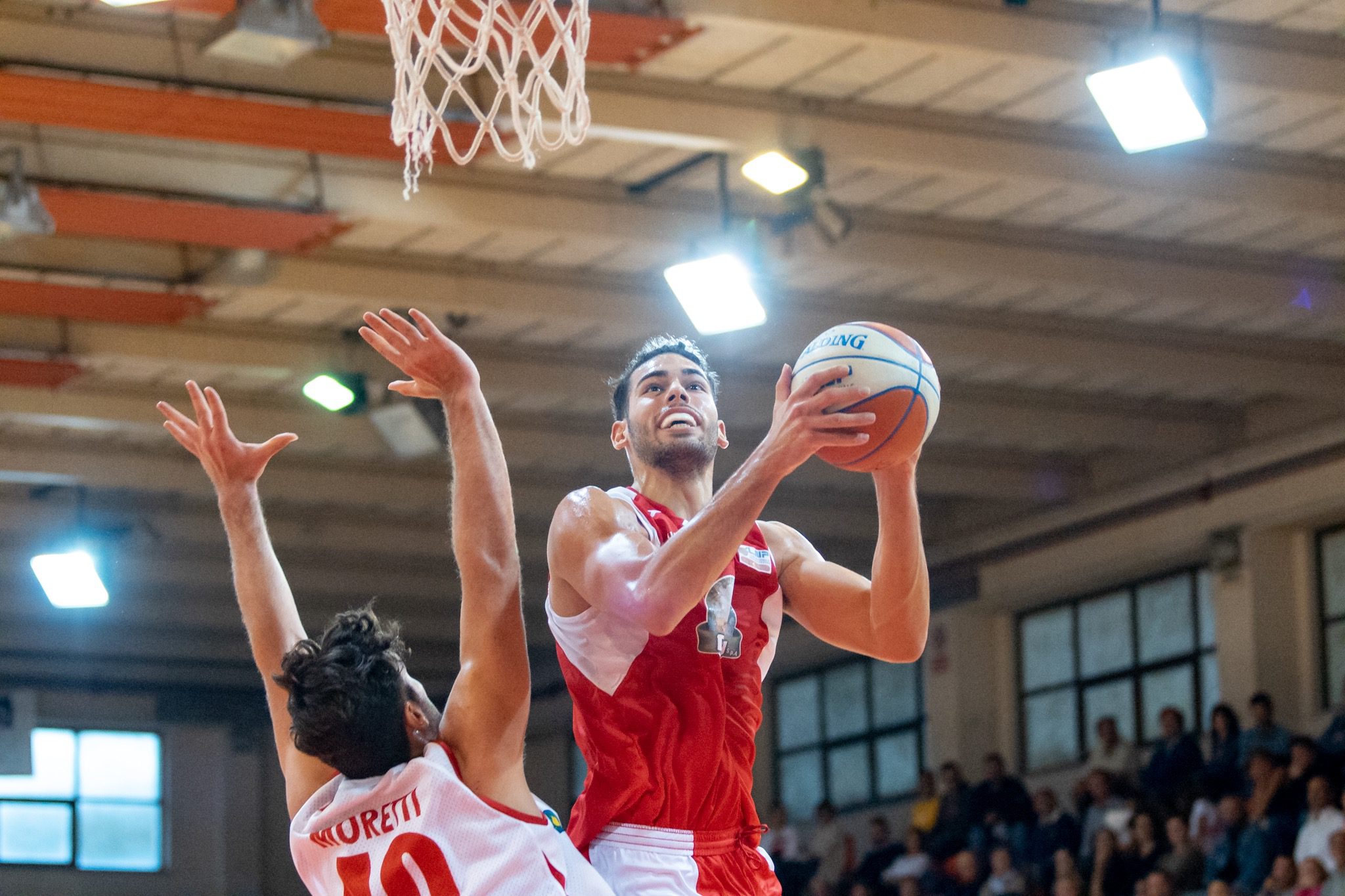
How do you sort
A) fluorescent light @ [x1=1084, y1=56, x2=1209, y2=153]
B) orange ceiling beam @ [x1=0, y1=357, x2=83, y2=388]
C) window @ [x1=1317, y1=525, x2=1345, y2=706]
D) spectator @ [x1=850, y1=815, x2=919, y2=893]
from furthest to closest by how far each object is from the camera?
spectator @ [x1=850, y1=815, x2=919, y2=893] → window @ [x1=1317, y1=525, x2=1345, y2=706] → orange ceiling beam @ [x1=0, y1=357, x2=83, y2=388] → fluorescent light @ [x1=1084, y1=56, x2=1209, y2=153]

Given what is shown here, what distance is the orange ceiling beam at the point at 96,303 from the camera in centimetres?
1170

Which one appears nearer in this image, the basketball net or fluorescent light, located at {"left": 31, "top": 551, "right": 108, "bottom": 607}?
the basketball net

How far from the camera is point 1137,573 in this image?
17719mm

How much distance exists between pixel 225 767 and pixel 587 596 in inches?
826

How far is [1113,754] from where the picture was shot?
16562mm

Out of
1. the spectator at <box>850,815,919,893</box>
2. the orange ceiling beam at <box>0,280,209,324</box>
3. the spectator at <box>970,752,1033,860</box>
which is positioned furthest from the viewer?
the spectator at <box>850,815,919,893</box>

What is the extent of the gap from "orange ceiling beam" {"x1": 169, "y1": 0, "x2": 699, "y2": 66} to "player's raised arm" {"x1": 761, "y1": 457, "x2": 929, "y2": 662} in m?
3.67

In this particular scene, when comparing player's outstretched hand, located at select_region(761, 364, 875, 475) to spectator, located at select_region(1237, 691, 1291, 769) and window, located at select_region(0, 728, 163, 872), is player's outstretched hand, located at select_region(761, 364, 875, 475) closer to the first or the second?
spectator, located at select_region(1237, 691, 1291, 769)

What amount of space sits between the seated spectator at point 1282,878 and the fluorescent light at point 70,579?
9.66m

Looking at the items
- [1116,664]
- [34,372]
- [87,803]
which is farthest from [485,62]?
[87,803]

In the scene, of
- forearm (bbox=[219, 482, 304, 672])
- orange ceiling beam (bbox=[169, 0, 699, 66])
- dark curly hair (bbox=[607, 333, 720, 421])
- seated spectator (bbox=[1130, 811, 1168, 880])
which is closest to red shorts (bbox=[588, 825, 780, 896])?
forearm (bbox=[219, 482, 304, 672])

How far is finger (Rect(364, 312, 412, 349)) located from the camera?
4.05 metres

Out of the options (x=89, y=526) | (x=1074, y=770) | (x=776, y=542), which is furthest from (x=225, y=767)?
(x=776, y=542)

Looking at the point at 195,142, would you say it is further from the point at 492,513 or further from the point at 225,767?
the point at 225,767
